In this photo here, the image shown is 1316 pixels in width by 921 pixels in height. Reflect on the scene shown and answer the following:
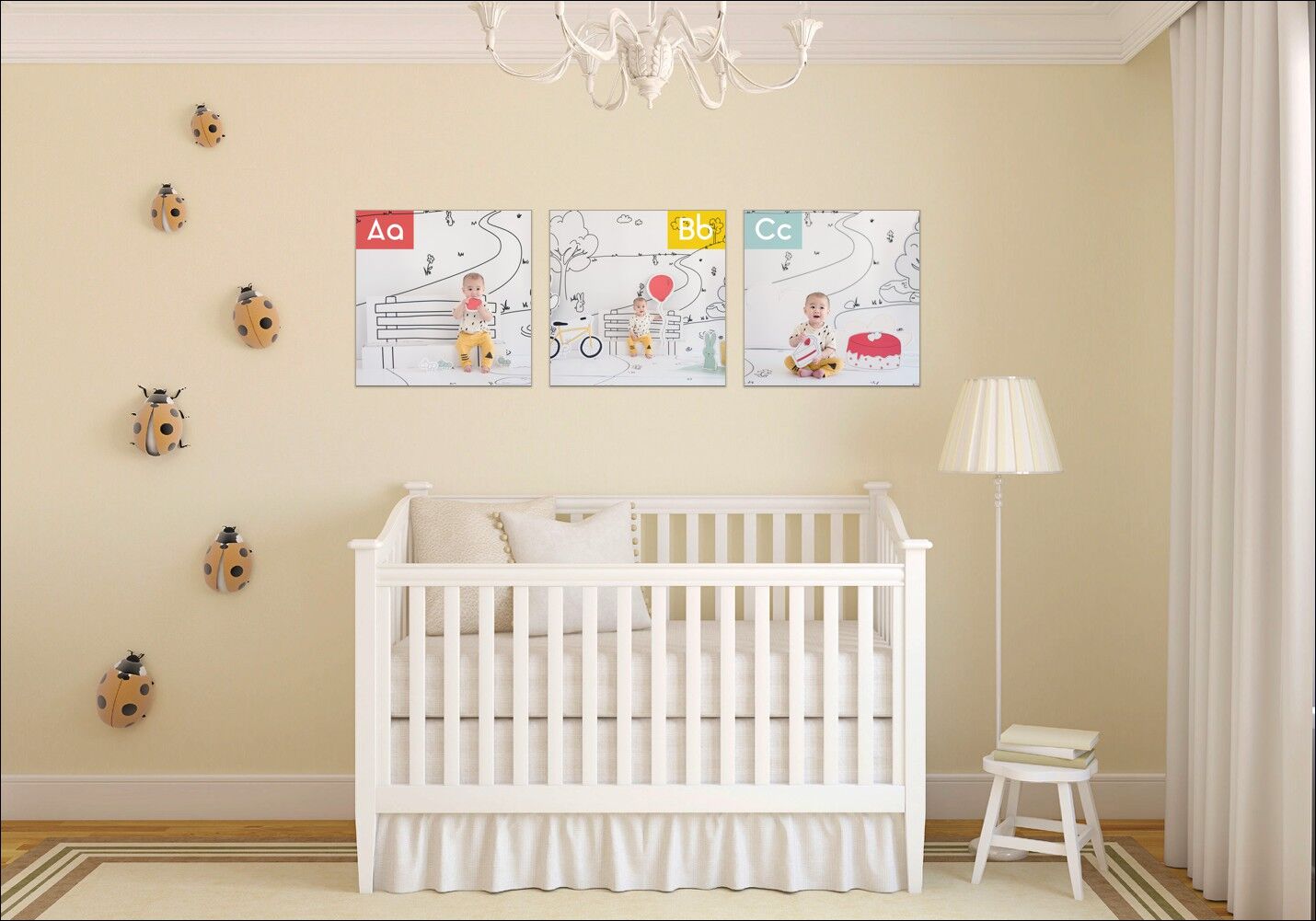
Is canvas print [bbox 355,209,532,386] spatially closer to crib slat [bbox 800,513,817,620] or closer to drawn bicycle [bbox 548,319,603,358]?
drawn bicycle [bbox 548,319,603,358]

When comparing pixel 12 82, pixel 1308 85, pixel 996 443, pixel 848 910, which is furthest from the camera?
pixel 12 82

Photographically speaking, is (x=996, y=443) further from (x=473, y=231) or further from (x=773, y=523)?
(x=473, y=231)

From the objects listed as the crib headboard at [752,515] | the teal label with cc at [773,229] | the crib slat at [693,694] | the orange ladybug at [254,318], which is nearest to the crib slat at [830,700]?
the crib slat at [693,694]

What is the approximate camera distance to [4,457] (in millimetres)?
3225

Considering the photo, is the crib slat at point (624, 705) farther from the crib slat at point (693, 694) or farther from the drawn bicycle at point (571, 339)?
the drawn bicycle at point (571, 339)

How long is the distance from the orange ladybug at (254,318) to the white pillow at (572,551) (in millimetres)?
894

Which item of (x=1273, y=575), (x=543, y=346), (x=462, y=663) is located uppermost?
(x=543, y=346)

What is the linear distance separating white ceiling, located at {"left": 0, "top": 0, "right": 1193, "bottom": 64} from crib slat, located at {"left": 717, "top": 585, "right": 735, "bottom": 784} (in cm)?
165

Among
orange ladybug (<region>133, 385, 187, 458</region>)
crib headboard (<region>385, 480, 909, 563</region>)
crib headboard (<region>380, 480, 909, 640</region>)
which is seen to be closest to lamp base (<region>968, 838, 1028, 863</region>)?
crib headboard (<region>380, 480, 909, 640</region>)

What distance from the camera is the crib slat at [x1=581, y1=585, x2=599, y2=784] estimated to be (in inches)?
99.9

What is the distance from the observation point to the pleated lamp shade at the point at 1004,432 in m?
2.80

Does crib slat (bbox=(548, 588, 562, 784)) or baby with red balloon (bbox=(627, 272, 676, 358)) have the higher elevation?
baby with red balloon (bbox=(627, 272, 676, 358))

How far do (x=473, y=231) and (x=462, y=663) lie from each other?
130 centimetres

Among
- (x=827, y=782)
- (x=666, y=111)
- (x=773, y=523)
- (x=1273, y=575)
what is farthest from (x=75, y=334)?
(x=1273, y=575)
